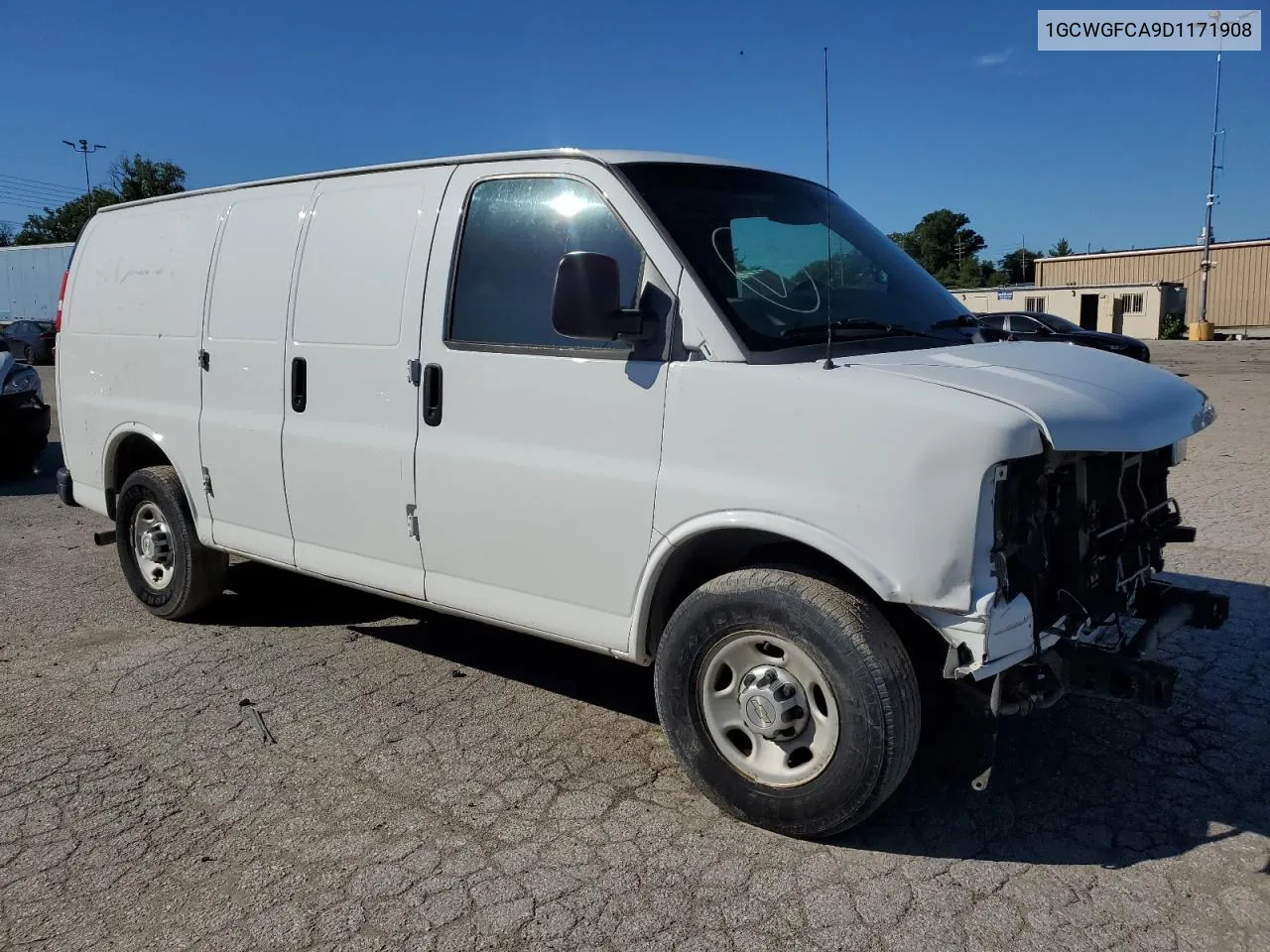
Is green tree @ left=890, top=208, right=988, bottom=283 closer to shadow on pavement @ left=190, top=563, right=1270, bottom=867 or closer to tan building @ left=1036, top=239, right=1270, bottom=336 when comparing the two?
tan building @ left=1036, top=239, right=1270, bottom=336

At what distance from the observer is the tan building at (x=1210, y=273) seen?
59.4 m

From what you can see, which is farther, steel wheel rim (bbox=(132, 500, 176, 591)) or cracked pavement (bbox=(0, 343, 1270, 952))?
steel wheel rim (bbox=(132, 500, 176, 591))

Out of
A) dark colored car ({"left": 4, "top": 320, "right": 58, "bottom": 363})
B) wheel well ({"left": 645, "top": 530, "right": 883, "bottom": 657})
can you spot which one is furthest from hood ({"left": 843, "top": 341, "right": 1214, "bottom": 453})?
dark colored car ({"left": 4, "top": 320, "right": 58, "bottom": 363})

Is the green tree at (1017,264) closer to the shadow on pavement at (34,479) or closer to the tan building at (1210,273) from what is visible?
the tan building at (1210,273)

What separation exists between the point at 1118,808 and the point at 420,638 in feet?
11.0

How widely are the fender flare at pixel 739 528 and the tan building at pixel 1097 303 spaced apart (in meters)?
50.6

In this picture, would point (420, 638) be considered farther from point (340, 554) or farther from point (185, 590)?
point (185, 590)

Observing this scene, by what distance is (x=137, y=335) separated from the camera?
564 centimetres

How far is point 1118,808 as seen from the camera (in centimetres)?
356

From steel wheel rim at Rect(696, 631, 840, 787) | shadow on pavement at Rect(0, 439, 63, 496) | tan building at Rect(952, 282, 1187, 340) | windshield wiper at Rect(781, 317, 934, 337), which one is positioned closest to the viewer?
steel wheel rim at Rect(696, 631, 840, 787)

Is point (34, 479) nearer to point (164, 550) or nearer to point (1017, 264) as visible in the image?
point (164, 550)

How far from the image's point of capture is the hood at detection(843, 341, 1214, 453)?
9.89ft

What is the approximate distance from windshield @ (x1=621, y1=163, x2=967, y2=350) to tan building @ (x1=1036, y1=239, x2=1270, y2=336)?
6080 centimetres

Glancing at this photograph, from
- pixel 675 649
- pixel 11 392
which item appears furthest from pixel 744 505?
pixel 11 392
